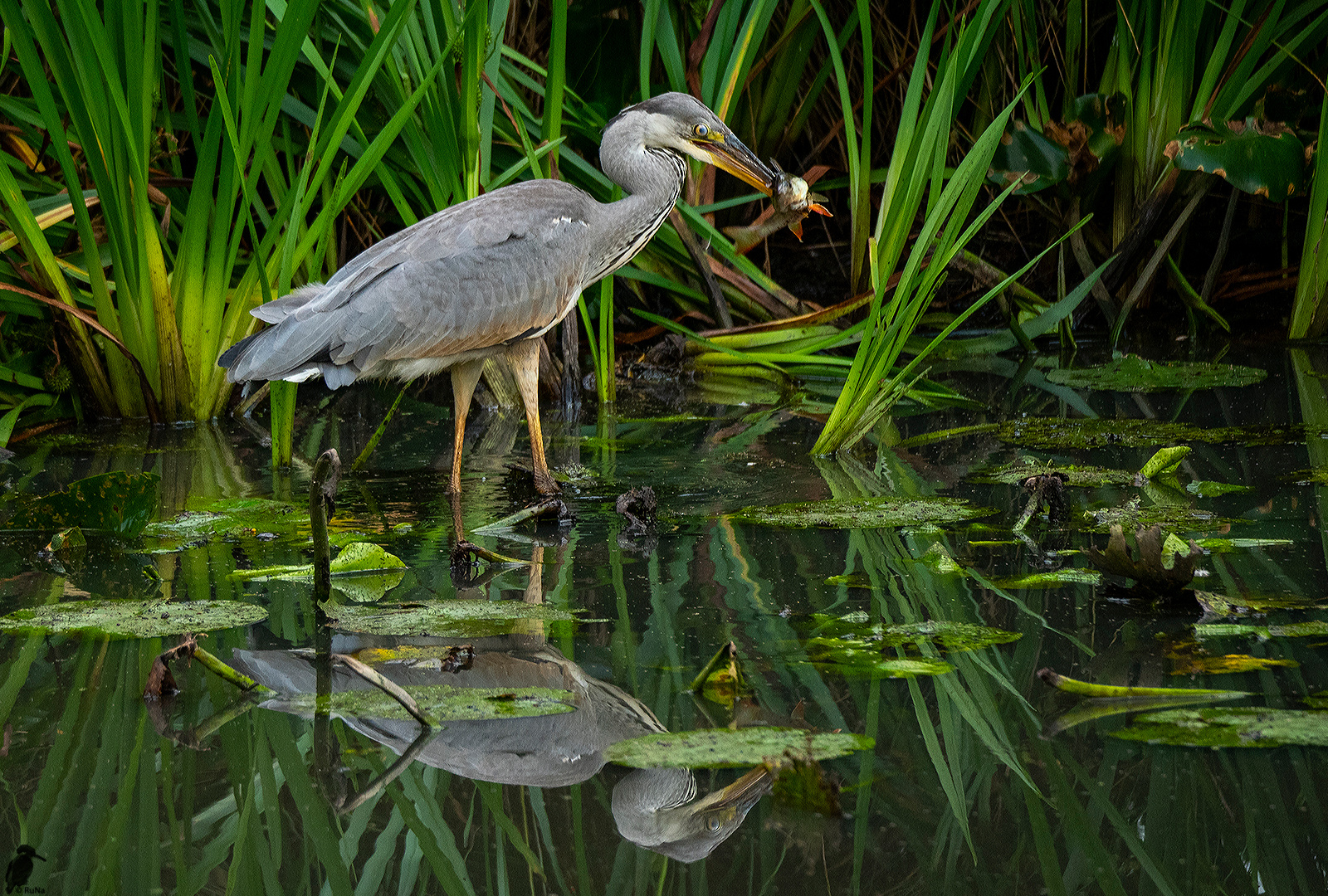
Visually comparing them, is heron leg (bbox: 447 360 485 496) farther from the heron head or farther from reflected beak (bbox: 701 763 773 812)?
reflected beak (bbox: 701 763 773 812)

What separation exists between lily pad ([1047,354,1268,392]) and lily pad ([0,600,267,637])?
3.64 metres

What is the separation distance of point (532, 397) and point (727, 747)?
89.9 inches

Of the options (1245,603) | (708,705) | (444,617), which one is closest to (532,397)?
(444,617)

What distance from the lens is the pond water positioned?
1.45 m

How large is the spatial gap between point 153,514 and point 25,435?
1787 millimetres

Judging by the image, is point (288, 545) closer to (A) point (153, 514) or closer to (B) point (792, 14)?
(A) point (153, 514)

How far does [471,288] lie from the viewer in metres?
3.65

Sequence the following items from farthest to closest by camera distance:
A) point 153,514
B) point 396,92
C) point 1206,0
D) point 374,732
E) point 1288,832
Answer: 1. point 1206,0
2. point 396,92
3. point 153,514
4. point 374,732
5. point 1288,832

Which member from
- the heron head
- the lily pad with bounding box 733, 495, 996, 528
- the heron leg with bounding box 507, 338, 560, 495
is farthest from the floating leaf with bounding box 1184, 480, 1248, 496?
the heron head

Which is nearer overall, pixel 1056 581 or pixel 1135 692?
pixel 1135 692

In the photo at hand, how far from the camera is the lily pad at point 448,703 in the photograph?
181 centimetres

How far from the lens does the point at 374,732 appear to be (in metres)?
1.79

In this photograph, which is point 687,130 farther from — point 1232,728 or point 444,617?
point 1232,728

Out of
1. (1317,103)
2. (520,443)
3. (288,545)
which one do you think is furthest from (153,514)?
(1317,103)
